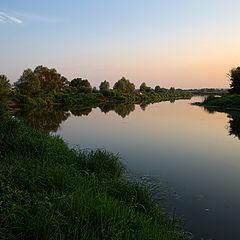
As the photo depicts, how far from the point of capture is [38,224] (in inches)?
181

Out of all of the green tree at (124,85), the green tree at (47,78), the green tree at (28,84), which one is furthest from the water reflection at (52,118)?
the green tree at (124,85)

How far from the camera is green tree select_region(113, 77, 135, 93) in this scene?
405 ft

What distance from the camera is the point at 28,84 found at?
54375 millimetres

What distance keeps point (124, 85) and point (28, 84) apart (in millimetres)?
73827

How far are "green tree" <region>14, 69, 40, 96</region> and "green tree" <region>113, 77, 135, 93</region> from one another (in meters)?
66.4

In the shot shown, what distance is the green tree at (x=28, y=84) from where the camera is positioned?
5466cm

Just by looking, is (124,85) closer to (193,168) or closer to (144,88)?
(144,88)

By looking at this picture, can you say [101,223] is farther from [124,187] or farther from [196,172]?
[196,172]

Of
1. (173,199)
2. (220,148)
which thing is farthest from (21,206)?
(220,148)

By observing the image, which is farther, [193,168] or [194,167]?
[194,167]

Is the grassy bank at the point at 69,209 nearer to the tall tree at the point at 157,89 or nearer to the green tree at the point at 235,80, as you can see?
the green tree at the point at 235,80

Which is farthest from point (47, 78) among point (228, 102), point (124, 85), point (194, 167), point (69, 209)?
point (69, 209)

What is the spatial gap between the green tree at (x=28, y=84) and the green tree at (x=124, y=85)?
66.4 m

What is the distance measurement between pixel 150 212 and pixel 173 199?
2.14 m
